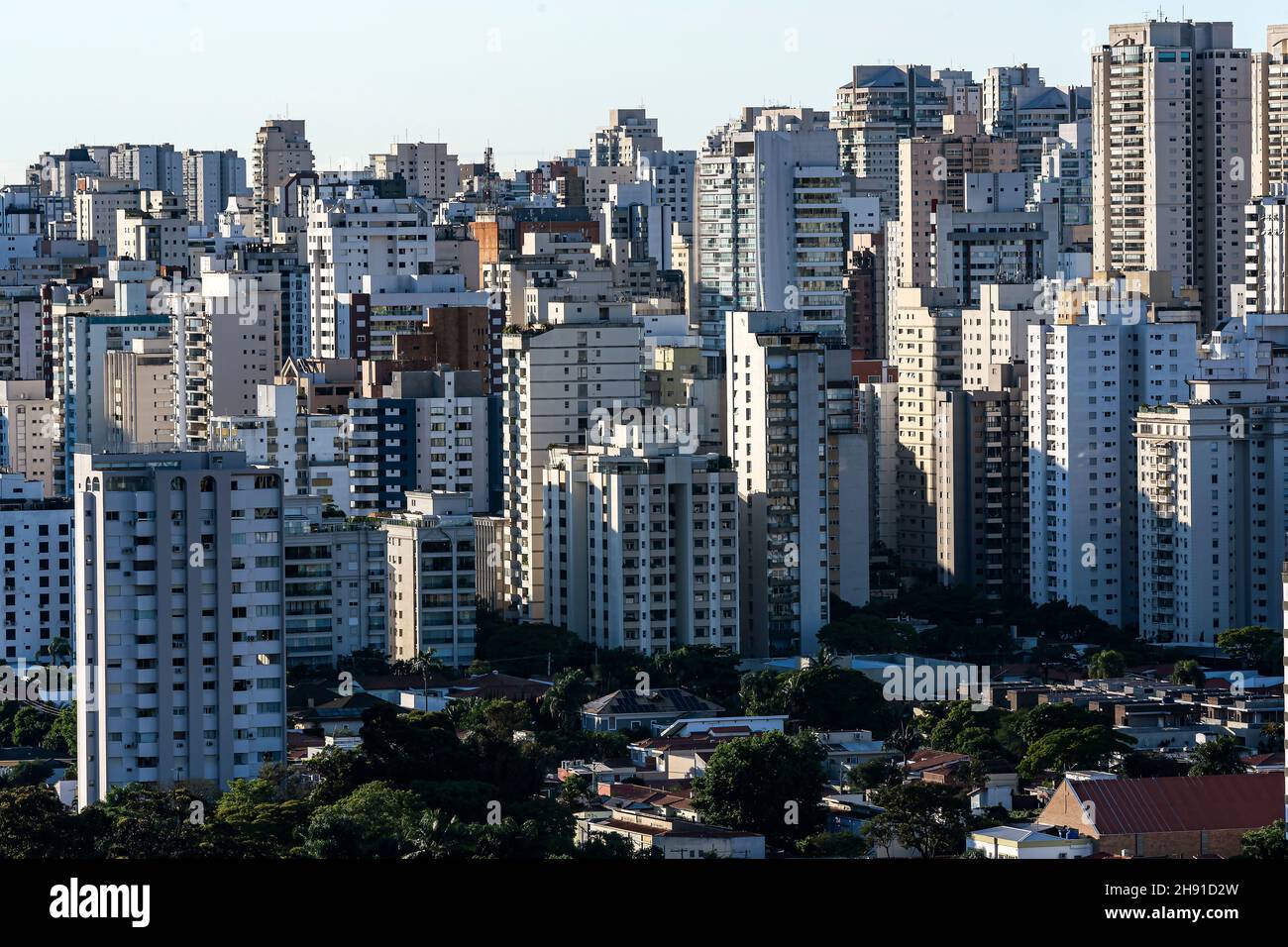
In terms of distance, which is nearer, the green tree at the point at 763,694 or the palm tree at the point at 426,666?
the green tree at the point at 763,694

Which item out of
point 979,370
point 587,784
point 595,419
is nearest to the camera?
point 587,784

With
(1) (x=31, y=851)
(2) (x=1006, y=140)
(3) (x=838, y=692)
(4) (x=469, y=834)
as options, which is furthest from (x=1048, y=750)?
(2) (x=1006, y=140)

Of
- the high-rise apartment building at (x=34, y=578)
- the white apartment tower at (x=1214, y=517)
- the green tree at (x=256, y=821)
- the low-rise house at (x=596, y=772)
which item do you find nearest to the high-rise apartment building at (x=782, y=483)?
the white apartment tower at (x=1214, y=517)

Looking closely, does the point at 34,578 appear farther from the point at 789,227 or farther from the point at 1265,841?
the point at 1265,841

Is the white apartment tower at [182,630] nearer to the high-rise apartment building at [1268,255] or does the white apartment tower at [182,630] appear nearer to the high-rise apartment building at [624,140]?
the high-rise apartment building at [1268,255]

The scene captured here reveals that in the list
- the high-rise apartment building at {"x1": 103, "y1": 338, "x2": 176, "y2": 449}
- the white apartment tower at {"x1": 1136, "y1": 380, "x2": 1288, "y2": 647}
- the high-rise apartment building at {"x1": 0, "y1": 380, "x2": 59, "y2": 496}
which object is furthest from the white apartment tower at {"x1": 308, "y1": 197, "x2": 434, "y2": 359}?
the white apartment tower at {"x1": 1136, "y1": 380, "x2": 1288, "y2": 647}

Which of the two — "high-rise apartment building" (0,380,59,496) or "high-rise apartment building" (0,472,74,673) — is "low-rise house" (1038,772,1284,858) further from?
"high-rise apartment building" (0,380,59,496)
